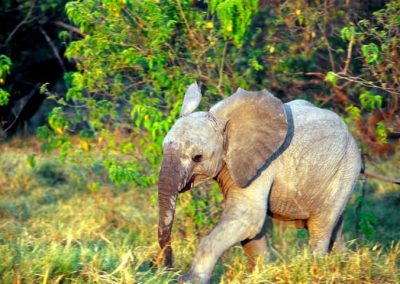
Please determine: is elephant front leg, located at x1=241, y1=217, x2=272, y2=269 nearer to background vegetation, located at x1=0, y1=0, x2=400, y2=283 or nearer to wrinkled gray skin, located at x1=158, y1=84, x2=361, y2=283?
wrinkled gray skin, located at x1=158, y1=84, x2=361, y2=283

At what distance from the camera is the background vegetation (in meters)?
5.49

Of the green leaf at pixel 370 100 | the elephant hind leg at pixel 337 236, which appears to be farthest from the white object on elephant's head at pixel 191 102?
the green leaf at pixel 370 100

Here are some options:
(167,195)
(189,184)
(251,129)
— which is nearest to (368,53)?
(251,129)

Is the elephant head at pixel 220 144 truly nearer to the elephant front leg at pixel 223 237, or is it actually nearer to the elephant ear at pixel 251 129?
the elephant ear at pixel 251 129

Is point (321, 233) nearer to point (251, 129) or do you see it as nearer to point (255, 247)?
point (255, 247)

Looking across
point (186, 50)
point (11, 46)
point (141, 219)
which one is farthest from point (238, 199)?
point (11, 46)

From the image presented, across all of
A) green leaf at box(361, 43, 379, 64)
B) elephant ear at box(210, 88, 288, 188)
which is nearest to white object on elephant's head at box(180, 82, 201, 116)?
elephant ear at box(210, 88, 288, 188)

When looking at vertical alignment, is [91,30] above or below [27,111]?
above

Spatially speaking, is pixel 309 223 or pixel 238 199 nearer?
pixel 238 199

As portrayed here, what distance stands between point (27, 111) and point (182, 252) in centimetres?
617

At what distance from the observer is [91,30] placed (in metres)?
7.40

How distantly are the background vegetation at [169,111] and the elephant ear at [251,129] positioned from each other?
2.19 feet

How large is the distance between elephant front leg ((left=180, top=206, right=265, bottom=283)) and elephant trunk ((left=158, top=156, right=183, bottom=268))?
22 centimetres

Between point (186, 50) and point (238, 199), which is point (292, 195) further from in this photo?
point (186, 50)
